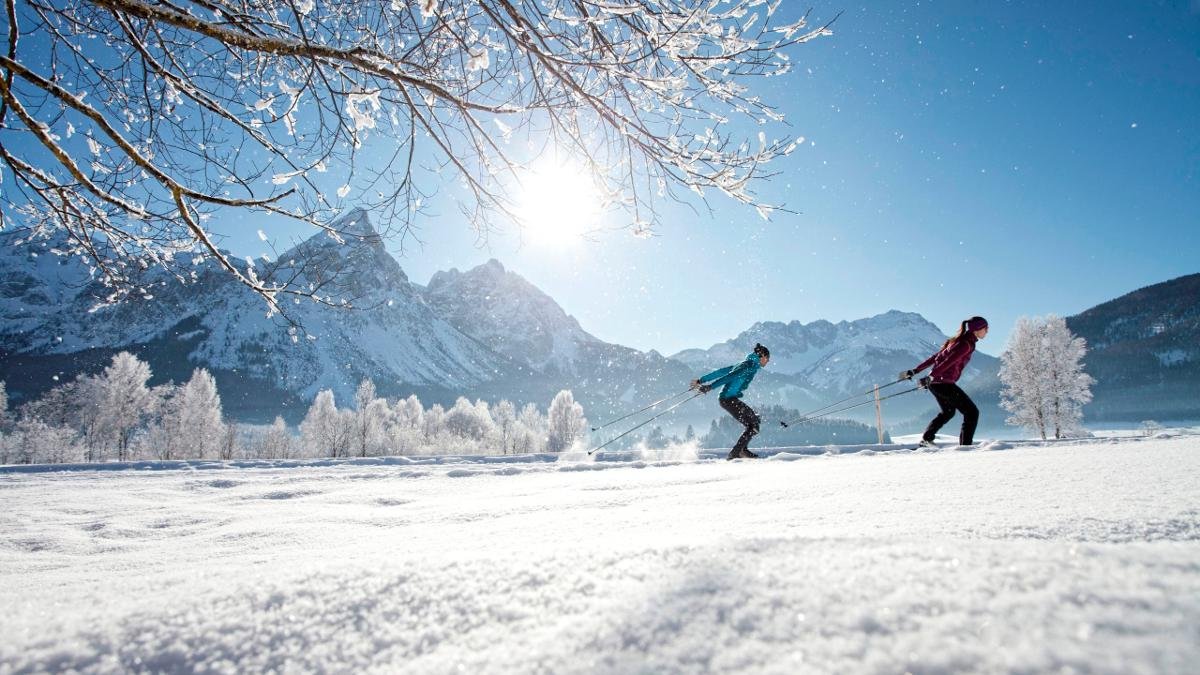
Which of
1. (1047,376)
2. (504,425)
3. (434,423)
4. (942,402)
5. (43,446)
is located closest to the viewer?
(942,402)

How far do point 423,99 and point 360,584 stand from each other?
3290mm

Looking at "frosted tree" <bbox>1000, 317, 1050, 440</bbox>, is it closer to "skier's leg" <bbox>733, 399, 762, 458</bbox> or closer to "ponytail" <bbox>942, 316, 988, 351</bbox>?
"ponytail" <bbox>942, 316, 988, 351</bbox>

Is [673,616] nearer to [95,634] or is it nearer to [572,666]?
[572,666]

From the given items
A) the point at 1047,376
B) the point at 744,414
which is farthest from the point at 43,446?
the point at 1047,376

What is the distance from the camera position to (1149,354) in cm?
11619

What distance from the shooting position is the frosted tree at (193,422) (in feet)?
148

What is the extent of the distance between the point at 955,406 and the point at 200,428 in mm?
57514

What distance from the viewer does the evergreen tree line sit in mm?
41000

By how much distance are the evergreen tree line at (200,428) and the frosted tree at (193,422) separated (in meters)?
0.08

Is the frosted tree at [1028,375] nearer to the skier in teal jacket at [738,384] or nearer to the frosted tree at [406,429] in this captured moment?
the skier in teal jacket at [738,384]

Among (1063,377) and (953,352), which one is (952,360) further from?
(1063,377)

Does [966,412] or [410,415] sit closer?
[966,412]

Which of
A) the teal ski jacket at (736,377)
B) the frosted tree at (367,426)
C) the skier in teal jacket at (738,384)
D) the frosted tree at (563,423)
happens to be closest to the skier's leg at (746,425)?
the skier in teal jacket at (738,384)

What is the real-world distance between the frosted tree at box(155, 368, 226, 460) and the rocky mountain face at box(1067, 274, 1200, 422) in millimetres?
152527
